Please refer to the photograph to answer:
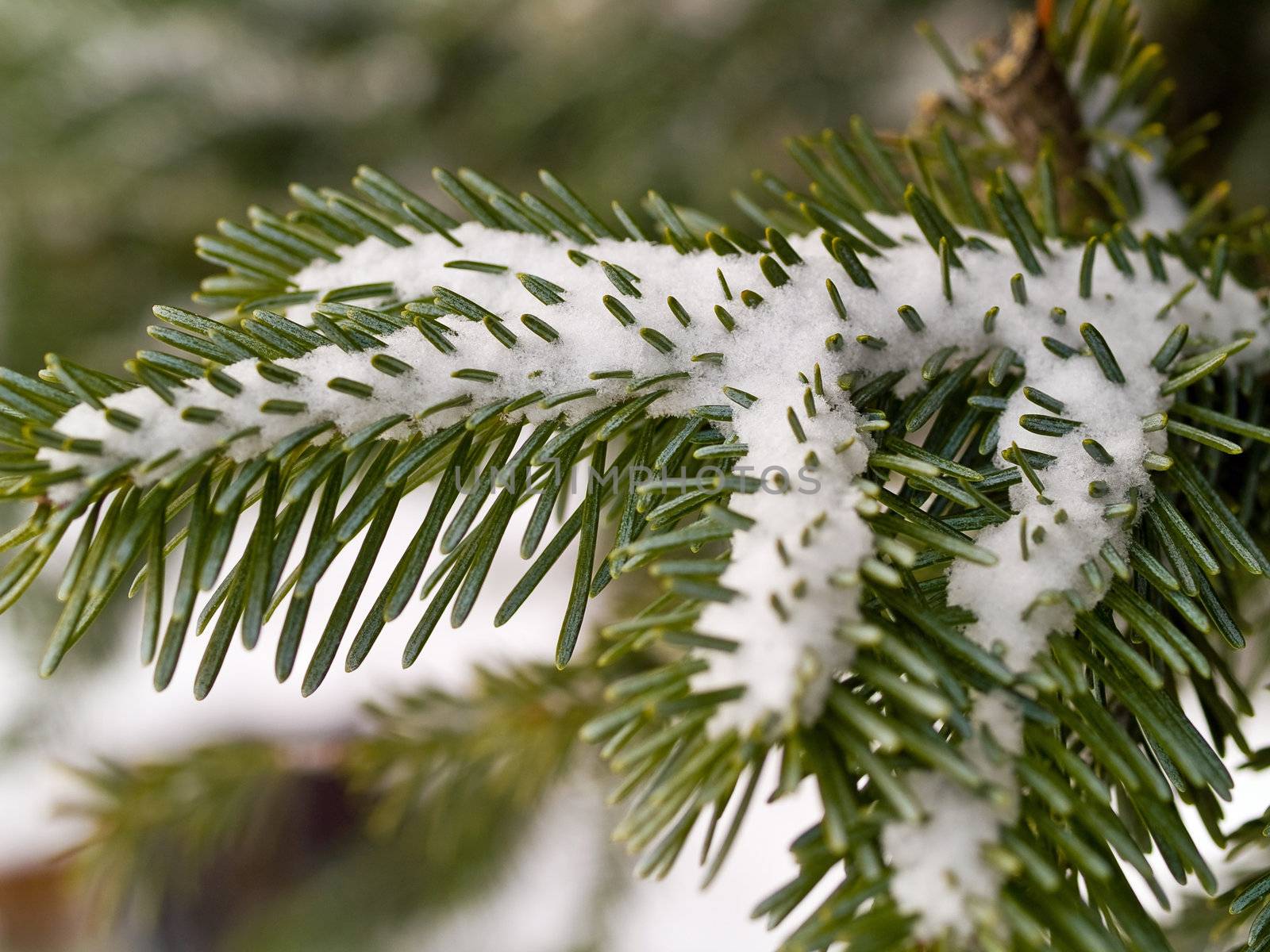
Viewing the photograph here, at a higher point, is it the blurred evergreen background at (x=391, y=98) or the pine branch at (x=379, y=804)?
the blurred evergreen background at (x=391, y=98)

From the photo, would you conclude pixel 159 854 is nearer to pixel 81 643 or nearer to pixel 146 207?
pixel 81 643

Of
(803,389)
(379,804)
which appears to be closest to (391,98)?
(379,804)

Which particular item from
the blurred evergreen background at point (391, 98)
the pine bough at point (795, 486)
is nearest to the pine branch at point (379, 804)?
the pine bough at point (795, 486)

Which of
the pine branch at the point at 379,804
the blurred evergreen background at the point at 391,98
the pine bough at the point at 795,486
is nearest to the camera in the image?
the pine bough at the point at 795,486

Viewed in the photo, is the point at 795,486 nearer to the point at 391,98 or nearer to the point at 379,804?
the point at 379,804

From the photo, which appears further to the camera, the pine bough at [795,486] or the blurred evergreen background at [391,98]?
the blurred evergreen background at [391,98]

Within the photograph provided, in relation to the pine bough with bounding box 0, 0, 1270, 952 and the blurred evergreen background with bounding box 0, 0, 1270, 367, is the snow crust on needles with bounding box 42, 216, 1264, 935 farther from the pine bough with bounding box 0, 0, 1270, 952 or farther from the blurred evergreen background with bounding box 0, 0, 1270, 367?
the blurred evergreen background with bounding box 0, 0, 1270, 367

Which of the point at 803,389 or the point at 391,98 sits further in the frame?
the point at 391,98

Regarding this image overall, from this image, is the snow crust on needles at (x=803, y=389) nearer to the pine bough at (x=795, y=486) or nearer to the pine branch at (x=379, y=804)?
the pine bough at (x=795, y=486)
